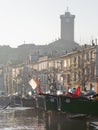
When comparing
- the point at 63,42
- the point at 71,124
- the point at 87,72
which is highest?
the point at 63,42

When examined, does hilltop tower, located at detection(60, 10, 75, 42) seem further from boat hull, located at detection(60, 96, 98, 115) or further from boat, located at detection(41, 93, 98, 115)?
boat hull, located at detection(60, 96, 98, 115)

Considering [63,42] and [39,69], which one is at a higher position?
[63,42]

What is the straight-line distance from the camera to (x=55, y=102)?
64625 mm

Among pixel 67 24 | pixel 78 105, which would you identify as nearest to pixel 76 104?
pixel 78 105

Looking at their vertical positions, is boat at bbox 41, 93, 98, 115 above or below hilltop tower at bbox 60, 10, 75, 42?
below

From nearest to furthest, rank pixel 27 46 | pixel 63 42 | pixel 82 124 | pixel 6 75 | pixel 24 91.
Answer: pixel 82 124 < pixel 24 91 < pixel 63 42 < pixel 6 75 < pixel 27 46

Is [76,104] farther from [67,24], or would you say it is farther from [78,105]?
[67,24]

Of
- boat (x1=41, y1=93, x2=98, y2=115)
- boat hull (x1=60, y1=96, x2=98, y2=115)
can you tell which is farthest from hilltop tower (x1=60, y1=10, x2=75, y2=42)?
boat hull (x1=60, y1=96, x2=98, y2=115)

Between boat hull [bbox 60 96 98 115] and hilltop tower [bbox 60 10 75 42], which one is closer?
boat hull [bbox 60 96 98 115]

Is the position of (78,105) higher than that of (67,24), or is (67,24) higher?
(67,24)

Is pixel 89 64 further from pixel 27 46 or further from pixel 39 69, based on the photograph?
pixel 27 46

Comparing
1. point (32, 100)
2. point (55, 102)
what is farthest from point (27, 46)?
point (55, 102)

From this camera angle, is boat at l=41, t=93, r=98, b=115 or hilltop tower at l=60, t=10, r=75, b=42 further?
hilltop tower at l=60, t=10, r=75, b=42

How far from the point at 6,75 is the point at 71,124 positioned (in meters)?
128
